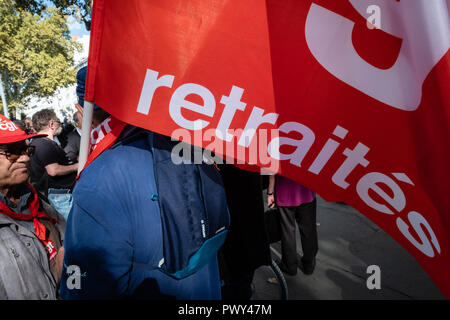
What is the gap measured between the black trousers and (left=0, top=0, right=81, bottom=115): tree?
24.1 m

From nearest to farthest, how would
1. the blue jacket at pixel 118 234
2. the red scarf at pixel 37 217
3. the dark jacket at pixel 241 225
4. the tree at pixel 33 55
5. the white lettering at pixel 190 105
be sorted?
the blue jacket at pixel 118 234
the white lettering at pixel 190 105
the red scarf at pixel 37 217
the dark jacket at pixel 241 225
the tree at pixel 33 55

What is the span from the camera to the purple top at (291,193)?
3373 mm

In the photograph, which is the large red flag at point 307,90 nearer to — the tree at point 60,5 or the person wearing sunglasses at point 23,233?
the person wearing sunglasses at point 23,233

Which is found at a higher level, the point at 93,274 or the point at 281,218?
the point at 93,274

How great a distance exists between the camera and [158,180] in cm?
118

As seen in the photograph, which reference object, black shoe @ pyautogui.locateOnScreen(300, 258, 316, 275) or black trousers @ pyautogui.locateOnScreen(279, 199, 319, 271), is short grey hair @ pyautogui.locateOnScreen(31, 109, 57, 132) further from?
black shoe @ pyautogui.locateOnScreen(300, 258, 316, 275)

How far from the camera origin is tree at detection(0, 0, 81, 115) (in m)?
20.5

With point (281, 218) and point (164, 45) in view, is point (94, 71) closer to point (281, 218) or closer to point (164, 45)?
point (164, 45)

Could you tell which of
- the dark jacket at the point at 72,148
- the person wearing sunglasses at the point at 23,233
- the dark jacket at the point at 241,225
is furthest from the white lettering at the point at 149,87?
the dark jacket at the point at 72,148

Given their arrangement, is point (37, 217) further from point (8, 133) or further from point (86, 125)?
point (86, 125)
